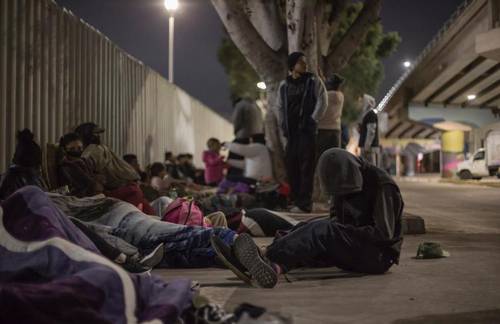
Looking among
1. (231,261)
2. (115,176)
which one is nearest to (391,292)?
(231,261)

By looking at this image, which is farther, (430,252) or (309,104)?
(309,104)

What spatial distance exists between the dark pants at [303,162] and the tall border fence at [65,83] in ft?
10.4

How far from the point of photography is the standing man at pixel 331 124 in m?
9.04

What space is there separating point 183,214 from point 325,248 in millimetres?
1701

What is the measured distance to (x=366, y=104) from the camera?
13117mm

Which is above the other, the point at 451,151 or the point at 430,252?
the point at 451,151

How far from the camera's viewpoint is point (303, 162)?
8.40m

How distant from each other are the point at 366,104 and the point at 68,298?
1129cm

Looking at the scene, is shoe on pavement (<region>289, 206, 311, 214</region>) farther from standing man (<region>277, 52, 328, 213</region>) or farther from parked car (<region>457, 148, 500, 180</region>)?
parked car (<region>457, 148, 500, 180</region>)

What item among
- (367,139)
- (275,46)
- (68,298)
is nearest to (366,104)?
(367,139)

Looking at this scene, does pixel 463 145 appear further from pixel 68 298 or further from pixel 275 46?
pixel 68 298

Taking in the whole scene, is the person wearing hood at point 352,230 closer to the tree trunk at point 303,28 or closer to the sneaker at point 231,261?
the sneaker at point 231,261

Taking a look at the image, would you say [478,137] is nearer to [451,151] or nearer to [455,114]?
[451,151]

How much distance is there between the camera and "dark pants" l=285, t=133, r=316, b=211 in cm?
830
